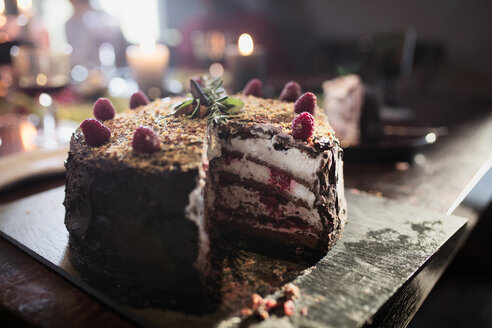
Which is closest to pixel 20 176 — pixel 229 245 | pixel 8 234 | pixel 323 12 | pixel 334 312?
pixel 8 234

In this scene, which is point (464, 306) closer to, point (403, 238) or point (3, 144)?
point (403, 238)

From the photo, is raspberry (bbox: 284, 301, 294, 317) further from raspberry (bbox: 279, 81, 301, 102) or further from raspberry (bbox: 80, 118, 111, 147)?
raspberry (bbox: 279, 81, 301, 102)

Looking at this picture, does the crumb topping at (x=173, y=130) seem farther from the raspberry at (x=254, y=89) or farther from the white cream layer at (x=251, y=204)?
the white cream layer at (x=251, y=204)

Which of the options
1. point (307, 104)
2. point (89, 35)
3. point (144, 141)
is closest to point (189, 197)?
point (144, 141)

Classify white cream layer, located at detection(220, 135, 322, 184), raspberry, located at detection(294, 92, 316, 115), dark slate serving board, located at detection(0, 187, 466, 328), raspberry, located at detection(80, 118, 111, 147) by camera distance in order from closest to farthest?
dark slate serving board, located at detection(0, 187, 466, 328) → raspberry, located at detection(80, 118, 111, 147) → white cream layer, located at detection(220, 135, 322, 184) → raspberry, located at detection(294, 92, 316, 115)

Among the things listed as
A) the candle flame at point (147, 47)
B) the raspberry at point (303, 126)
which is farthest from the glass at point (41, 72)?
the raspberry at point (303, 126)

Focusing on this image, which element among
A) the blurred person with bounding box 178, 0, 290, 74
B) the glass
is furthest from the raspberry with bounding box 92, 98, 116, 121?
the blurred person with bounding box 178, 0, 290, 74

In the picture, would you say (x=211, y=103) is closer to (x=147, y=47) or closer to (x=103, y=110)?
(x=103, y=110)
